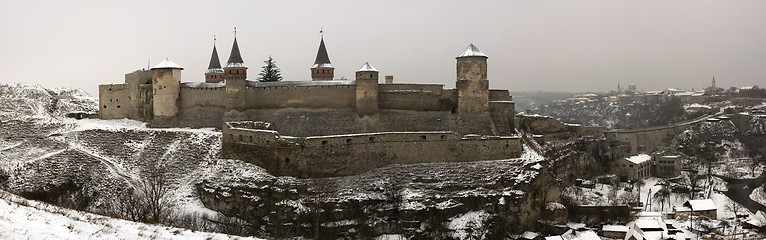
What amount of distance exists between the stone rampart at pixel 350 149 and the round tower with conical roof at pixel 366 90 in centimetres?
436

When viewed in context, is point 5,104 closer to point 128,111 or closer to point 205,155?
point 128,111

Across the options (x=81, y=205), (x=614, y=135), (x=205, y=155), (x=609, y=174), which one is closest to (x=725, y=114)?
(x=614, y=135)

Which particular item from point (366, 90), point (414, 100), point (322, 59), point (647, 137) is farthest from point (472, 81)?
point (647, 137)

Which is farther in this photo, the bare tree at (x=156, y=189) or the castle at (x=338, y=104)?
the castle at (x=338, y=104)

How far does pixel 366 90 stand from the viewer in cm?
3956

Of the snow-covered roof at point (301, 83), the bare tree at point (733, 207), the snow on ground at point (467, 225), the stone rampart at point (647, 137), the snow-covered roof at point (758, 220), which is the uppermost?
the snow-covered roof at point (301, 83)

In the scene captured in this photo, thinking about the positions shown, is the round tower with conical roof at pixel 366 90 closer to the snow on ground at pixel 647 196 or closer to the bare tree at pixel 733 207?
the snow on ground at pixel 647 196

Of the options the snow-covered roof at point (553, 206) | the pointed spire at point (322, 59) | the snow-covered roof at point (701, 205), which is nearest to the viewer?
the snow-covered roof at point (553, 206)

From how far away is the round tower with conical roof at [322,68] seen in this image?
4788 cm

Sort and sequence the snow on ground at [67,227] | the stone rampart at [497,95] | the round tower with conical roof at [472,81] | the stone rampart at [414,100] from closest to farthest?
the snow on ground at [67,227] < the round tower with conical roof at [472,81] < the stone rampart at [414,100] < the stone rampart at [497,95]

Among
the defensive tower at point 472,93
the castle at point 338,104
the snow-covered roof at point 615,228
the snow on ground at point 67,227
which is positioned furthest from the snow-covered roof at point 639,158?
the snow on ground at point 67,227

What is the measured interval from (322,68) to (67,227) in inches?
1343

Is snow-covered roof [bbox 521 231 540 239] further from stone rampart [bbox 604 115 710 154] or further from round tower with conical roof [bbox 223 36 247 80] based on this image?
stone rampart [bbox 604 115 710 154]

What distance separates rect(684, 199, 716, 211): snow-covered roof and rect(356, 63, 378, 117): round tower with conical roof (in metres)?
23.6
